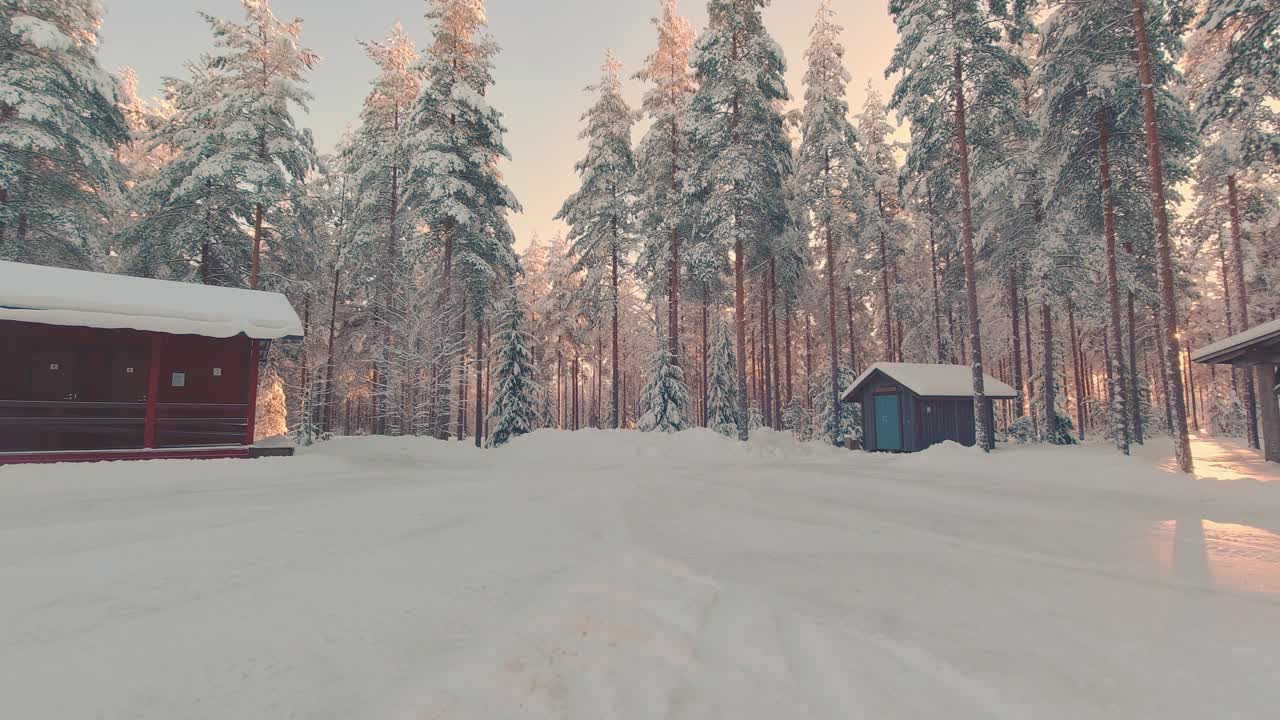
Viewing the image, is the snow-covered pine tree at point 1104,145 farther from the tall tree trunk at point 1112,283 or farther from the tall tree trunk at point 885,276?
the tall tree trunk at point 885,276

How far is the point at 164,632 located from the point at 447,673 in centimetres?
224

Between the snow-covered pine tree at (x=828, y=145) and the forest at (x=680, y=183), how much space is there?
0.13 m

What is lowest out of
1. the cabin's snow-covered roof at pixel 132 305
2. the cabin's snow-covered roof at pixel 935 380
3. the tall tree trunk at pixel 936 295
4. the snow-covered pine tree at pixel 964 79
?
the cabin's snow-covered roof at pixel 935 380

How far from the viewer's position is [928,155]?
782 inches

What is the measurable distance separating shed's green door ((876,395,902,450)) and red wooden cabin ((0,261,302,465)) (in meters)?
21.7

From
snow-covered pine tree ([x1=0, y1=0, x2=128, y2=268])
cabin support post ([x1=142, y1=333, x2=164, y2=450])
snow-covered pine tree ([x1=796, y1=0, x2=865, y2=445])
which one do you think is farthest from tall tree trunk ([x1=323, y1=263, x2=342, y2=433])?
snow-covered pine tree ([x1=796, y1=0, x2=865, y2=445])

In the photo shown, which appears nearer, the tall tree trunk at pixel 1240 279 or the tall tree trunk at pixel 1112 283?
the tall tree trunk at pixel 1112 283

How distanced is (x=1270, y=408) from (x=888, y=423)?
10503mm

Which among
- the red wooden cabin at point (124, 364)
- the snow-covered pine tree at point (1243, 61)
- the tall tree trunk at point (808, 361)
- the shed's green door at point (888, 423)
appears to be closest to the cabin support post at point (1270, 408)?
the snow-covered pine tree at point (1243, 61)

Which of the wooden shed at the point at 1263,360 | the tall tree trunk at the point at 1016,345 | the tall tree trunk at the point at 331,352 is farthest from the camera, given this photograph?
the tall tree trunk at the point at 331,352

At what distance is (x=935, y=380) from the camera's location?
22188 mm

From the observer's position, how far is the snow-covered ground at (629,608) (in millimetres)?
2873

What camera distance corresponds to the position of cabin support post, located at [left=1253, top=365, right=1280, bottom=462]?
13.6 meters

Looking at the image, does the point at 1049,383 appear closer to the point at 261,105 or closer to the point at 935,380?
the point at 935,380
